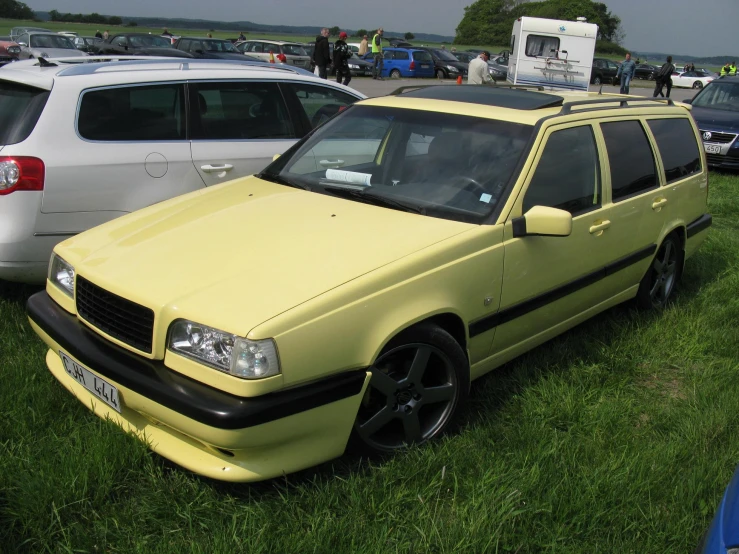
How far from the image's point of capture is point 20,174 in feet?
13.4

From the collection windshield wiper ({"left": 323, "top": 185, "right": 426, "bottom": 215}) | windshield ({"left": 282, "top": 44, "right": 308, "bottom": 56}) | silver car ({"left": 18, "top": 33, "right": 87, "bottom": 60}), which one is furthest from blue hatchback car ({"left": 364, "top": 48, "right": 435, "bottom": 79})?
windshield wiper ({"left": 323, "top": 185, "right": 426, "bottom": 215})

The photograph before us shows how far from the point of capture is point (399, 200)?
347 centimetres

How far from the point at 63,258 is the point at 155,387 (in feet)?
3.24

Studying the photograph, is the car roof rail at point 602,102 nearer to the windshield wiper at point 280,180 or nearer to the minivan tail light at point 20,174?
the windshield wiper at point 280,180

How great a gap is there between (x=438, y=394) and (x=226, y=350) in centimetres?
106

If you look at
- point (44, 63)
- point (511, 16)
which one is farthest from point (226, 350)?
point (511, 16)

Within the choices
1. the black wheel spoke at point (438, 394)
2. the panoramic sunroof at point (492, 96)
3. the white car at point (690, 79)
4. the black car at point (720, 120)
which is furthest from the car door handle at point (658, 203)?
the white car at point (690, 79)

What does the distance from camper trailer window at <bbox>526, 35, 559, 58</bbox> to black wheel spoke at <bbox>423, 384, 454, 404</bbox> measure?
58.6ft

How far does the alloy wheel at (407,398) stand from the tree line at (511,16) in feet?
294

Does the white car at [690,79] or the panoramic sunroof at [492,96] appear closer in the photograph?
the panoramic sunroof at [492,96]

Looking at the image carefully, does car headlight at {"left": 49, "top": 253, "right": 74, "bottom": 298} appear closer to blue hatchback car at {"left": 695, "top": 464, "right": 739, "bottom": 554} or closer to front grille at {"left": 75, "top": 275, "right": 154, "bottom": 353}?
front grille at {"left": 75, "top": 275, "right": 154, "bottom": 353}

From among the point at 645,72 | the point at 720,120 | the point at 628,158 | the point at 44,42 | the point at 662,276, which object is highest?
the point at 645,72

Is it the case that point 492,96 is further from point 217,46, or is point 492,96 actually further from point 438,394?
point 217,46

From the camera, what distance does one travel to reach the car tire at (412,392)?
2.88 meters
